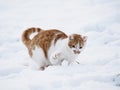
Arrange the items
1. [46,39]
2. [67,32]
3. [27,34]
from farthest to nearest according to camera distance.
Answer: [67,32], [27,34], [46,39]

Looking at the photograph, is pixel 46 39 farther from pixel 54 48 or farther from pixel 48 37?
pixel 54 48

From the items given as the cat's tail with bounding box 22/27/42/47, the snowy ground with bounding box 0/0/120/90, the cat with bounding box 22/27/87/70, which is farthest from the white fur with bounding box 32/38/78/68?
the cat's tail with bounding box 22/27/42/47

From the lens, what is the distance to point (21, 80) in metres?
4.59

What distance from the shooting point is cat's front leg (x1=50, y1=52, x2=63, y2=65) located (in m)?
5.25

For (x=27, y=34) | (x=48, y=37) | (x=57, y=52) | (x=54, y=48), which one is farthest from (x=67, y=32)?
(x=57, y=52)

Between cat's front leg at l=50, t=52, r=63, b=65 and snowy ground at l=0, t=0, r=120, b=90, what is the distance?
0.52 ft

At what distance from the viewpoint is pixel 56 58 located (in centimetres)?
527

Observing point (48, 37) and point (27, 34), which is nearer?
point (48, 37)

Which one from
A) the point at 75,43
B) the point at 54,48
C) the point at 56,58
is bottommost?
the point at 56,58

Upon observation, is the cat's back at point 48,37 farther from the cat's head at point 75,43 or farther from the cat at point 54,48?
the cat's head at point 75,43

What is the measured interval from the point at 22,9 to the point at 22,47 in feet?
14.0

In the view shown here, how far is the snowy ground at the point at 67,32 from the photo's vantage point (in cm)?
439

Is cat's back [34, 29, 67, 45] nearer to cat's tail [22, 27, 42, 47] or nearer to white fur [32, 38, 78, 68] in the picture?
white fur [32, 38, 78, 68]

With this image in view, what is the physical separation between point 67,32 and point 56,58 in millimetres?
2989
